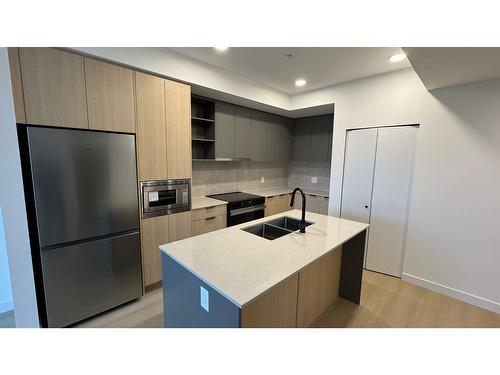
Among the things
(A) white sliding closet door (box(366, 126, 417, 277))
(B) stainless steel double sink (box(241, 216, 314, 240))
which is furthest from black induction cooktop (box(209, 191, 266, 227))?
(A) white sliding closet door (box(366, 126, 417, 277))

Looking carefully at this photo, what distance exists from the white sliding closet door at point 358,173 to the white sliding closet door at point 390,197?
69 millimetres

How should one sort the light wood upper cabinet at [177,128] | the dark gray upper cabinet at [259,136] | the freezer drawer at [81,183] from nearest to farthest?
the freezer drawer at [81,183] → the light wood upper cabinet at [177,128] → the dark gray upper cabinet at [259,136]

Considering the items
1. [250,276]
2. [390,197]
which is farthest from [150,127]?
[390,197]

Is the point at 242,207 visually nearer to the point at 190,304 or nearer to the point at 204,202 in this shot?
the point at 204,202

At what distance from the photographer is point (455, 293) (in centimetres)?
228

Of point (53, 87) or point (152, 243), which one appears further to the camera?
point (152, 243)

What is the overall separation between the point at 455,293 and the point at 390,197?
115 centimetres

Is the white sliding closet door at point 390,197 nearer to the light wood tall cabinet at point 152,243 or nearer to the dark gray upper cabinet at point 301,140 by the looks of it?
the dark gray upper cabinet at point 301,140

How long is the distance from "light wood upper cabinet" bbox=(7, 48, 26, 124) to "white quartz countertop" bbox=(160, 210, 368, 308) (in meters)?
1.31

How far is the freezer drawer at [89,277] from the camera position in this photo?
1.69 metres

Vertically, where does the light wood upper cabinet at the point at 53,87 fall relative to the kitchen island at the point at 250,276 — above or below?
above

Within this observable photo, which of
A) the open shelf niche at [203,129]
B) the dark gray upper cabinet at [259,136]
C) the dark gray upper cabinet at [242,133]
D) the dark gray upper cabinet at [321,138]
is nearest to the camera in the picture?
the open shelf niche at [203,129]

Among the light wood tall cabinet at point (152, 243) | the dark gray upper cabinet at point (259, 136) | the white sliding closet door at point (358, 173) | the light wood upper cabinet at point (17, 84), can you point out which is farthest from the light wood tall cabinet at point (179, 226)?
the white sliding closet door at point (358, 173)

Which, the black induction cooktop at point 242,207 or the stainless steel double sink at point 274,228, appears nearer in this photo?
A: the stainless steel double sink at point 274,228
